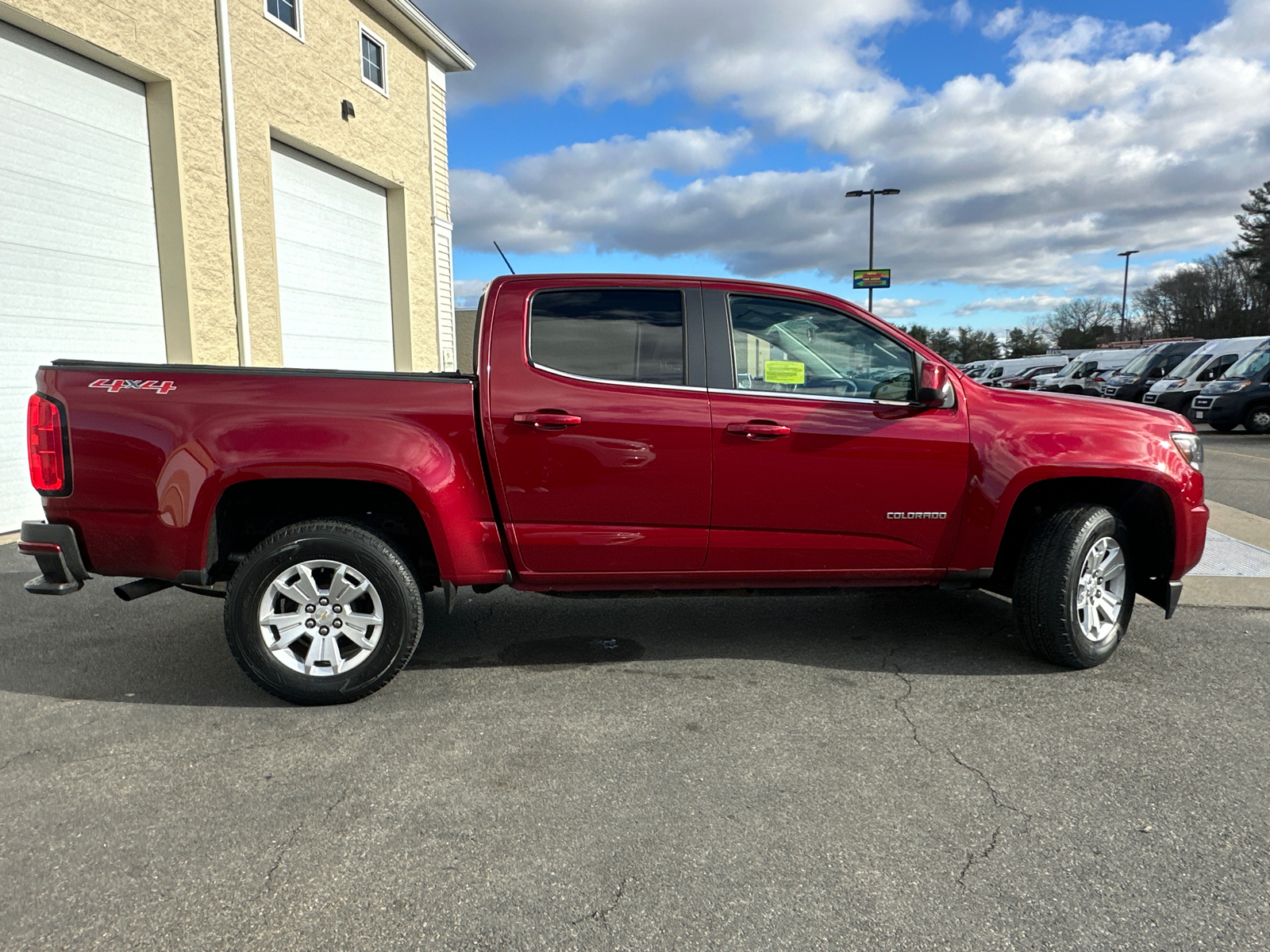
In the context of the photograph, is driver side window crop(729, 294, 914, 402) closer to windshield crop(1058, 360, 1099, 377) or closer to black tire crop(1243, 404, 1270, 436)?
black tire crop(1243, 404, 1270, 436)

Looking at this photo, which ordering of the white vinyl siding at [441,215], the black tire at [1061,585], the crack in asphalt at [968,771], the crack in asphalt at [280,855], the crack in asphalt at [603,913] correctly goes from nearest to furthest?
the crack in asphalt at [603,913], the crack in asphalt at [280,855], the crack in asphalt at [968,771], the black tire at [1061,585], the white vinyl siding at [441,215]

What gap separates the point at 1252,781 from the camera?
2996mm

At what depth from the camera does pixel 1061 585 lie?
395 cm

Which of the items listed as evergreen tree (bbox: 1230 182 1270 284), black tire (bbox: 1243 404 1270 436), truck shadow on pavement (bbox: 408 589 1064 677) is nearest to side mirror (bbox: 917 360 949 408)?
truck shadow on pavement (bbox: 408 589 1064 677)

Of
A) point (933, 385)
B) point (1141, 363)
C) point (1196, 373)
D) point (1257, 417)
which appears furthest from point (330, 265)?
point (1141, 363)

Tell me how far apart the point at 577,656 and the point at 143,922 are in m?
2.33

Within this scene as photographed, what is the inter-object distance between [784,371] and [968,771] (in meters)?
1.87

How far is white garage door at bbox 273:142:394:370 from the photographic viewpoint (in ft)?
39.0

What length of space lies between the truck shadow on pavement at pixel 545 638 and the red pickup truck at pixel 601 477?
441 mm

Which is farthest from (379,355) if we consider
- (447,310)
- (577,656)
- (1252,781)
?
(1252,781)

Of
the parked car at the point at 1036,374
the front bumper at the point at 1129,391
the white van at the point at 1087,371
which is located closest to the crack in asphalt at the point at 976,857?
the front bumper at the point at 1129,391

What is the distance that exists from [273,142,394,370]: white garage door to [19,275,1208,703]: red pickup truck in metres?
8.51

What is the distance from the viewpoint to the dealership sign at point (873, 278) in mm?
30297

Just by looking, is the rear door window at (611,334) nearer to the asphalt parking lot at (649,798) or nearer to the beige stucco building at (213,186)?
the asphalt parking lot at (649,798)
